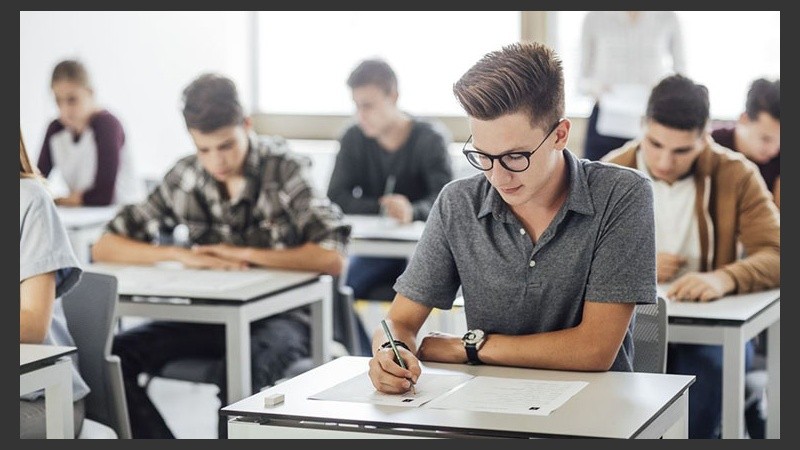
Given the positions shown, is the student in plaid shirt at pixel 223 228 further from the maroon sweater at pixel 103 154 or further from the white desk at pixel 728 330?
the maroon sweater at pixel 103 154

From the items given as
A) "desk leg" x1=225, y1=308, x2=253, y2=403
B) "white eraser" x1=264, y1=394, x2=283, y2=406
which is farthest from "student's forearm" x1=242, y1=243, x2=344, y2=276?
"white eraser" x1=264, y1=394, x2=283, y2=406

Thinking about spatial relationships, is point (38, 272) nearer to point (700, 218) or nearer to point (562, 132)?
point (562, 132)

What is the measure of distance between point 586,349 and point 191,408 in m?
2.83

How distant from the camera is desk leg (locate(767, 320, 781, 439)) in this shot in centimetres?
333

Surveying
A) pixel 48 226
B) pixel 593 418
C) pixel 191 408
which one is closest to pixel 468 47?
pixel 191 408

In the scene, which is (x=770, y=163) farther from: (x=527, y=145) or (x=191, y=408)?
(x=191, y=408)

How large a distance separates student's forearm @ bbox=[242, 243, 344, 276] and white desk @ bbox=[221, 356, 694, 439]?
146 centimetres

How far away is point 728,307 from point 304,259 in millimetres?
1313

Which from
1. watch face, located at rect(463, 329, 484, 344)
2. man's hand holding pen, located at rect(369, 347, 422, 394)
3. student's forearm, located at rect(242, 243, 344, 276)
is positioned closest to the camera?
man's hand holding pen, located at rect(369, 347, 422, 394)

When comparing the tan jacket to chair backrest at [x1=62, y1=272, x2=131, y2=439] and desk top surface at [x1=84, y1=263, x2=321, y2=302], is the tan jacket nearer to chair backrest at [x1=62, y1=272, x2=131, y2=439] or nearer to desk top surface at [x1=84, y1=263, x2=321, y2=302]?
desk top surface at [x1=84, y1=263, x2=321, y2=302]

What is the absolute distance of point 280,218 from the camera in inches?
152

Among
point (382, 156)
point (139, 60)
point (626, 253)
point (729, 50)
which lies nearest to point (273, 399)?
point (626, 253)

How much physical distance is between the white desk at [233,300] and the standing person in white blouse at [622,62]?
7.42ft

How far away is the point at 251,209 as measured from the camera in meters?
3.88
